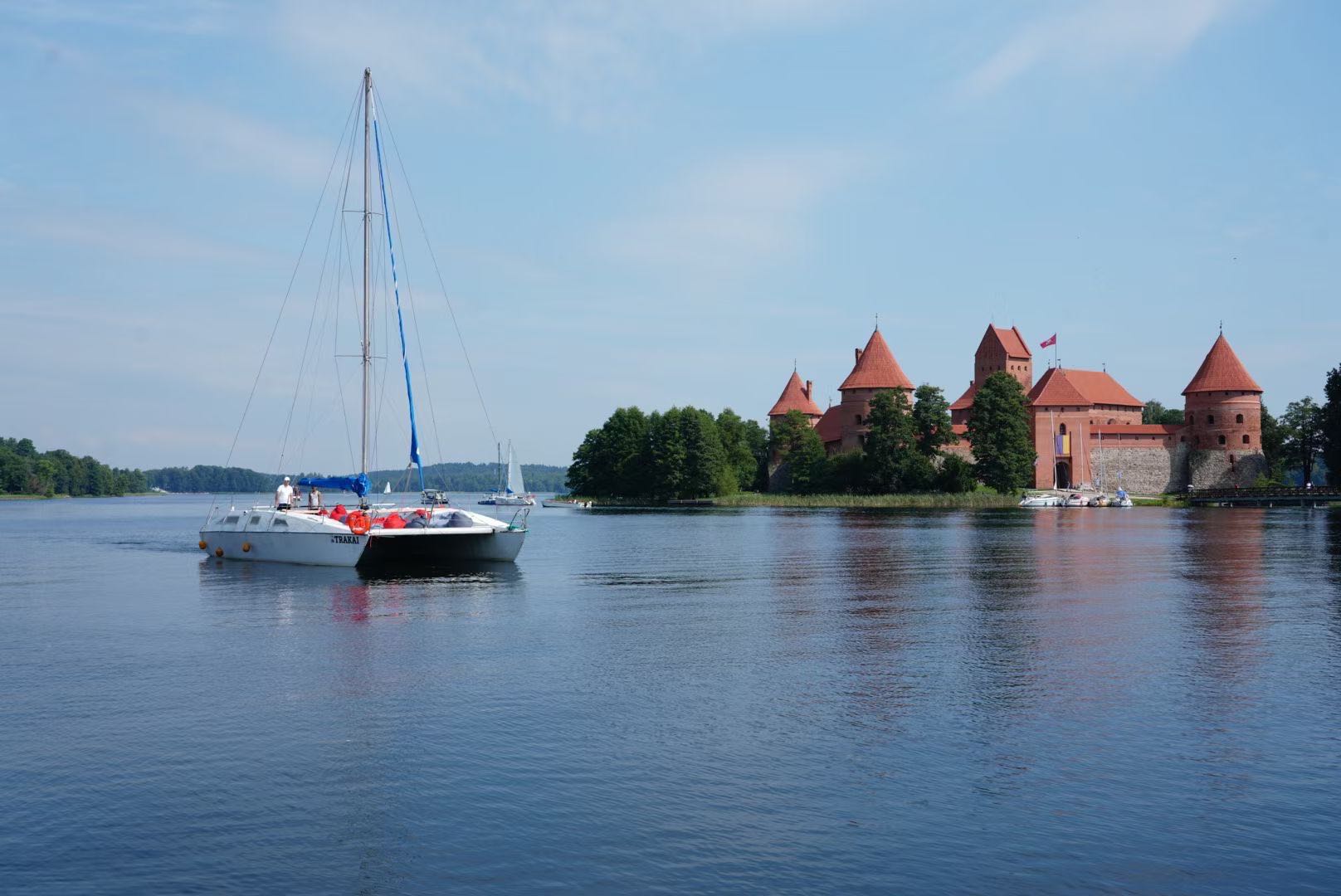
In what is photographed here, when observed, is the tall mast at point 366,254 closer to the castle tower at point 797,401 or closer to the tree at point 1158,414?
the castle tower at point 797,401

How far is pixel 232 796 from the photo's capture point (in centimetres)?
1024

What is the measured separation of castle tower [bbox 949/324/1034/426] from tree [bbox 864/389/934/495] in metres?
20.1

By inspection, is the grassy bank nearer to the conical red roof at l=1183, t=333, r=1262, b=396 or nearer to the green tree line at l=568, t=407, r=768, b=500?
the green tree line at l=568, t=407, r=768, b=500

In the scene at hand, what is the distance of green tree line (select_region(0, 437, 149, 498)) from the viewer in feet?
538

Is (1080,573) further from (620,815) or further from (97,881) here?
(97,881)

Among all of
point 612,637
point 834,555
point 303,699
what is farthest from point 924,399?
point 303,699

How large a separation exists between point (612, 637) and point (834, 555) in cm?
2063

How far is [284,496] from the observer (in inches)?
1400

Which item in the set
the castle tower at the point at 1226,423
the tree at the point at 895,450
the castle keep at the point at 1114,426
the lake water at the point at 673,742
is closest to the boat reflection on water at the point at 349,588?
the lake water at the point at 673,742

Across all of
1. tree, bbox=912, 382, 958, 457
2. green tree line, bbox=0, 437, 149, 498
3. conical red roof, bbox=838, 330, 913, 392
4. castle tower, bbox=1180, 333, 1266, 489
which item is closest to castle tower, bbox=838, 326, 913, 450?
conical red roof, bbox=838, 330, 913, 392

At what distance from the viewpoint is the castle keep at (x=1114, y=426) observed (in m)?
102

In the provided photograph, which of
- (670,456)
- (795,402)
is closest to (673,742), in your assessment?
(670,456)

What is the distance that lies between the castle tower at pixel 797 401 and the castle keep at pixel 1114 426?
10431 mm

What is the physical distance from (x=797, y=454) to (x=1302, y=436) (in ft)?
172
